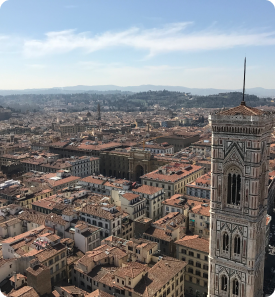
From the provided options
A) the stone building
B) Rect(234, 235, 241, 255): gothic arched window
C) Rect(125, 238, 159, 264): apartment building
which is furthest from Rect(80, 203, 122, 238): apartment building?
Rect(234, 235, 241, 255): gothic arched window

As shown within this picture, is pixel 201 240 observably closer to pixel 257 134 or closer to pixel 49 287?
pixel 49 287

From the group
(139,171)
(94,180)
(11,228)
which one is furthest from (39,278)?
(139,171)

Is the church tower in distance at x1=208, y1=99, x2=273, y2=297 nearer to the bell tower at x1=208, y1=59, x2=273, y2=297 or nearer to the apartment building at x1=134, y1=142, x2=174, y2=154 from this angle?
the bell tower at x1=208, y1=59, x2=273, y2=297

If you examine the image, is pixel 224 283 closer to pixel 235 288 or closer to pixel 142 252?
pixel 235 288

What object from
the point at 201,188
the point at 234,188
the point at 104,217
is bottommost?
the point at 104,217

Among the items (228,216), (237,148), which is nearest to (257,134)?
(237,148)
